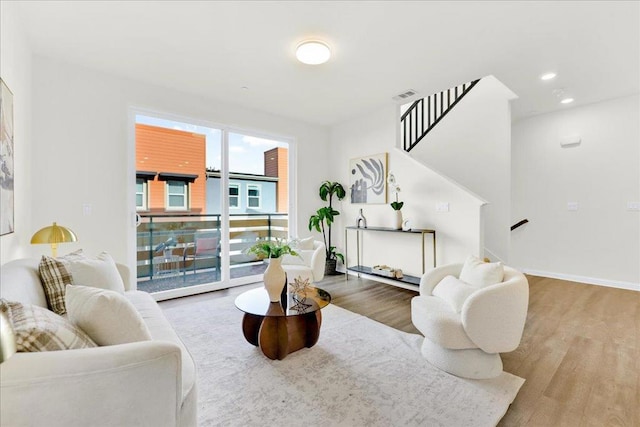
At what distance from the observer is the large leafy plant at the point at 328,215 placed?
16.1 ft

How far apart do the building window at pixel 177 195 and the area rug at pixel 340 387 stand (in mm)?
1844

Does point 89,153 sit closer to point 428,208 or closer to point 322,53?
point 322,53

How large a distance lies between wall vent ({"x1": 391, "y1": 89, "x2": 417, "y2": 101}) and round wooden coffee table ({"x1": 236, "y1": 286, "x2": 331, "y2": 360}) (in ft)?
9.37

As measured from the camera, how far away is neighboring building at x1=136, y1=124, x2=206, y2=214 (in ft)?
11.7

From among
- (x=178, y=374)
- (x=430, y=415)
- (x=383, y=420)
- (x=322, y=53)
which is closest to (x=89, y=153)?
(x=322, y=53)

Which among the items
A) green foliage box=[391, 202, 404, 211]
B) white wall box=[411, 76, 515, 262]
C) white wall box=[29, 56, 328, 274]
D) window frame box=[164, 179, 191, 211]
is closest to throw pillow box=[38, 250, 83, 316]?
Answer: white wall box=[29, 56, 328, 274]

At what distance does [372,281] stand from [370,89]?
2.83 m

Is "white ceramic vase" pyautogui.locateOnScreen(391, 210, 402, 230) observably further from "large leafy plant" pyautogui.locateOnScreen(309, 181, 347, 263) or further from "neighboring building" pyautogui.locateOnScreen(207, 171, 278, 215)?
"neighboring building" pyautogui.locateOnScreen(207, 171, 278, 215)

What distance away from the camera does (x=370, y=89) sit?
3.68 metres

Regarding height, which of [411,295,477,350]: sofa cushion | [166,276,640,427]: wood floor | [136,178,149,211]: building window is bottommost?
[166,276,640,427]: wood floor

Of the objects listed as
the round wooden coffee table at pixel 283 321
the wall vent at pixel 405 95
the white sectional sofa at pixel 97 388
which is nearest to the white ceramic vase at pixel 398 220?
the wall vent at pixel 405 95

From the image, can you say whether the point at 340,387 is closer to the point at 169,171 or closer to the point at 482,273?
the point at 482,273

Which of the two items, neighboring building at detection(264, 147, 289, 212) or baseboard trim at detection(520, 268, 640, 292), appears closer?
baseboard trim at detection(520, 268, 640, 292)

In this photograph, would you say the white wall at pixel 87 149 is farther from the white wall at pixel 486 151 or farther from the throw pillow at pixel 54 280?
the white wall at pixel 486 151
